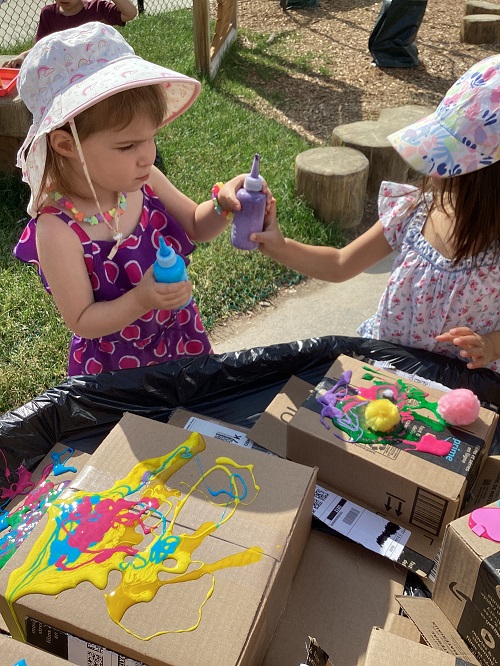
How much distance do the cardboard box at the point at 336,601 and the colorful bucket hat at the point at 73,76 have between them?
41.7 inches

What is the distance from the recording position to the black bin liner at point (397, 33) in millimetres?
5762

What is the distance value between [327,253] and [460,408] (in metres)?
0.71

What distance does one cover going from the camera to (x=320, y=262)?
1.85 m

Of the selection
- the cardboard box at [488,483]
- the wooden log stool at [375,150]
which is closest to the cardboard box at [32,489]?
the cardboard box at [488,483]

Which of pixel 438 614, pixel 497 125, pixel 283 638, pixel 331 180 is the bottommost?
pixel 331 180

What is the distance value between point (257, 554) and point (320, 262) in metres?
1.05

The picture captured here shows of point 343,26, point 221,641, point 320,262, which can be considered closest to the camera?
point 221,641

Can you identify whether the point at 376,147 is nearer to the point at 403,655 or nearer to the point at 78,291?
the point at 78,291

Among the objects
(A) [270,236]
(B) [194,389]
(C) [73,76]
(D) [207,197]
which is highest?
(C) [73,76]

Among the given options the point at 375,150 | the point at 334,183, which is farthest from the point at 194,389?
the point at 375,150

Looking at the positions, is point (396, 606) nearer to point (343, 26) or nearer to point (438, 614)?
point (438, 614)

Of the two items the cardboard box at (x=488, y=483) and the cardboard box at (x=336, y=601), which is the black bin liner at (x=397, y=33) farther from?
the cardboard box at (x=336, y=601)

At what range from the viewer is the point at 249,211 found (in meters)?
1.64

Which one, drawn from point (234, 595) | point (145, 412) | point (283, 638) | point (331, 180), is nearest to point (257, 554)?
point (234, 595)
